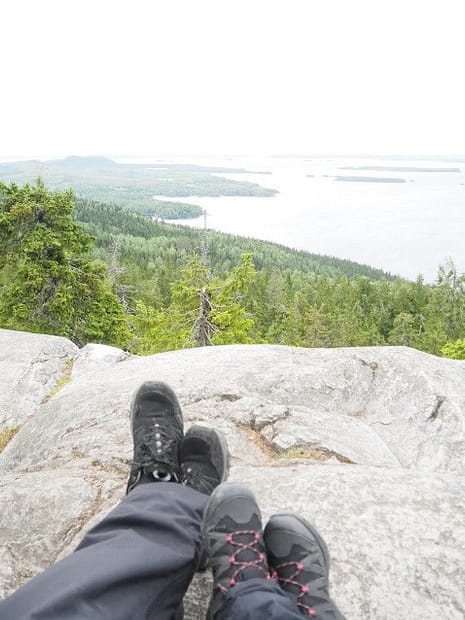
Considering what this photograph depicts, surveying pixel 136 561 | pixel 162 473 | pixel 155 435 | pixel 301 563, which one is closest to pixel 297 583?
pixel 301 563

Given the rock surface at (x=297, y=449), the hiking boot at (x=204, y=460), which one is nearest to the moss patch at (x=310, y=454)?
the rock surface at (x=297, y=449)

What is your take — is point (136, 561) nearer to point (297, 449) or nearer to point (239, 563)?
point (239, 563)

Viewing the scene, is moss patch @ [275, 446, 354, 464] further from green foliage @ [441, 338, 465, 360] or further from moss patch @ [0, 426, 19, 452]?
green foliage @ [441, 338, 465, 360]

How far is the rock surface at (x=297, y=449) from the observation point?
9.32ft

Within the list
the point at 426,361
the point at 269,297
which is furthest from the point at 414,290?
the point at 426,361

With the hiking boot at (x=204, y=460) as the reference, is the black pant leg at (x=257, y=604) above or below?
above

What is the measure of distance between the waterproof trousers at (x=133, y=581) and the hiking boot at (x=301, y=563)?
0.18 meters

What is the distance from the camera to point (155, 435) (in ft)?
12.5

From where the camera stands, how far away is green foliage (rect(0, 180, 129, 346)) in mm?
15820

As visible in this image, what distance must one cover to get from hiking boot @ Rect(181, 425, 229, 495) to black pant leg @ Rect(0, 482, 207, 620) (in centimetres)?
67

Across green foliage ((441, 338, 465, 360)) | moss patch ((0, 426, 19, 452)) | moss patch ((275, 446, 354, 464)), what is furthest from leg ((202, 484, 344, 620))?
green foliage ((441, 338, 465, 360))

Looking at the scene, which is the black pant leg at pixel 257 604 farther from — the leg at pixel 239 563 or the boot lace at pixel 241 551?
the boot lace at pixel 241 551

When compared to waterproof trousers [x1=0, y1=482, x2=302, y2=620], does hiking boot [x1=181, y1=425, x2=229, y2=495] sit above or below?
below

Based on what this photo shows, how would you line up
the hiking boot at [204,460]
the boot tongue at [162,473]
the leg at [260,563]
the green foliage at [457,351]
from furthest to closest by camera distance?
the green foliage at [457,351] < the hiking boot at [204,460] < the boot tongue at [162,473] < the leg at [260,563]
